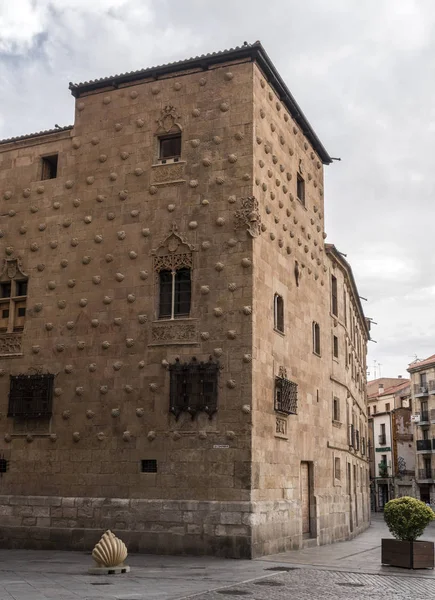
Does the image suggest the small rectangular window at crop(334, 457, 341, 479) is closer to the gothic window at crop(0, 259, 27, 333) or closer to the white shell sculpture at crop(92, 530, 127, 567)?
the gothic window at crop(0, 259, 27, 333)

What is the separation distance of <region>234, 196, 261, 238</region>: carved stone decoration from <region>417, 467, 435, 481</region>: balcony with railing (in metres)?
47.6

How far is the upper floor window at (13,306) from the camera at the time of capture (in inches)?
783

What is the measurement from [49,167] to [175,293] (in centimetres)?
620

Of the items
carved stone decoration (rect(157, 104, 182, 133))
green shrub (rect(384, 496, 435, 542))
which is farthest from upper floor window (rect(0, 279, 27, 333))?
green shrub (rect(384, 496, 435, 542))

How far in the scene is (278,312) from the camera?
19.4 metres

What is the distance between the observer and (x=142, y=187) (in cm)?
1908

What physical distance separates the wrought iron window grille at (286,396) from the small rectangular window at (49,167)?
8976 mm

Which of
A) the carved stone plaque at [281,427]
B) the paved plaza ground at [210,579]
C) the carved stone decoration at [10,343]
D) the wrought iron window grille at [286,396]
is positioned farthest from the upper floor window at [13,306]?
the carved stone plaque at [281,427]

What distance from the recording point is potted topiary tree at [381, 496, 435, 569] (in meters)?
14.2

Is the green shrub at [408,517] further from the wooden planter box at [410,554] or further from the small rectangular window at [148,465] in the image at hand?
the small rectangular window at [148,465]

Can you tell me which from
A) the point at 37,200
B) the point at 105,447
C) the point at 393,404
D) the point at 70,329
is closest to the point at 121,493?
the point at 105,447

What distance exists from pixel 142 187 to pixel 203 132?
218 cm

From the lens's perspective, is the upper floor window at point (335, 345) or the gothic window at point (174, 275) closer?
the gothic window at point (174, 275)

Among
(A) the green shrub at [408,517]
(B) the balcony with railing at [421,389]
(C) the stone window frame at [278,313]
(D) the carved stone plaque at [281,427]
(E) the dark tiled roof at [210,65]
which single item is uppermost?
(E) the dark tiled roof at [210,65]
